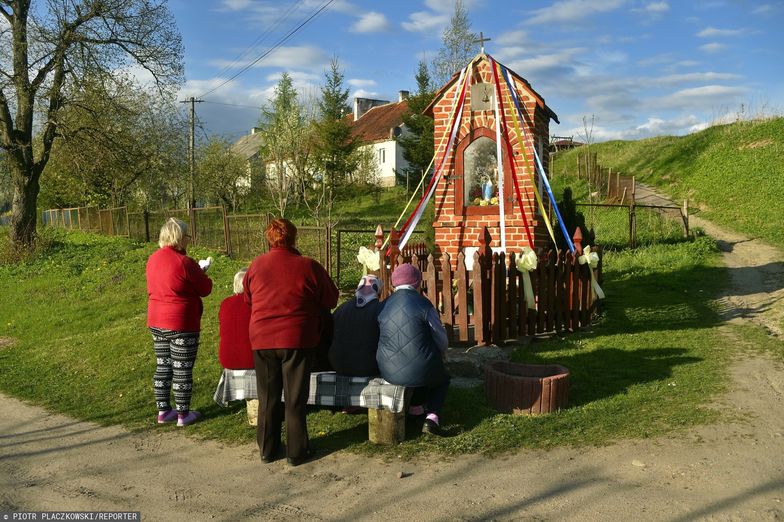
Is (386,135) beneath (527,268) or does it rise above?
above

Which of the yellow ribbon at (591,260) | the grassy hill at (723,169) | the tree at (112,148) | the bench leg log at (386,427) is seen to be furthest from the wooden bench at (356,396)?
the tree at (112,148)

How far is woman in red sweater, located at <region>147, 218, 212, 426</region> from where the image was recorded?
18.9ft

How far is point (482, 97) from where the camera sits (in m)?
11.0

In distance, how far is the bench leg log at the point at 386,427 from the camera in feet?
17.2

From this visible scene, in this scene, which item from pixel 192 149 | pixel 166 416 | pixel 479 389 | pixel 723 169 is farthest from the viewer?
pixel 192 149

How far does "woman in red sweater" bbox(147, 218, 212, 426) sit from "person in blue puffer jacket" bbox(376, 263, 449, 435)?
1.70m

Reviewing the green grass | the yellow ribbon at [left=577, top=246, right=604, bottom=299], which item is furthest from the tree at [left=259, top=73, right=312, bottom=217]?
the yellow ribbon at [left=577, top=246, right=604, bottom=299]

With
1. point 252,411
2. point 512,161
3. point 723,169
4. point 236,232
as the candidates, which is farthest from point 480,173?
point 723,169

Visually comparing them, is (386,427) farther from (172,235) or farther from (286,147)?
(286,147)

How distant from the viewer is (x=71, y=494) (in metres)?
4.47

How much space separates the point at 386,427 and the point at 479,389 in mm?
1716

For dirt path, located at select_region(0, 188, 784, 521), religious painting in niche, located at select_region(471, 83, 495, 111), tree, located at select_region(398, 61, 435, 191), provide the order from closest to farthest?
dirt path, located at select_region(0, 188, 784, 521) → religious painting in niche, located at select_region(471, 83, 495, 111) → tree, located at select_region(398, 61, 435, 191)

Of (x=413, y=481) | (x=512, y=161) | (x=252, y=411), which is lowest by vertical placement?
(x=413, y=481)

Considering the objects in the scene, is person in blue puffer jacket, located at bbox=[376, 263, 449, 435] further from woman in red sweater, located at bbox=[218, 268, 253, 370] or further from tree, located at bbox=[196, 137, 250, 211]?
tree, located at bbox=[196, 137, 250, 211]
